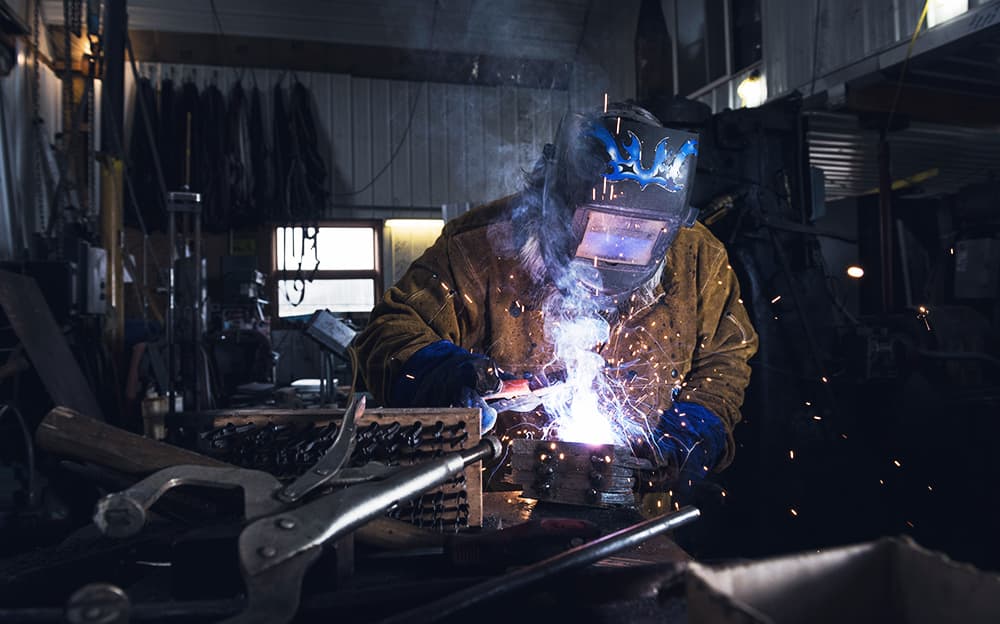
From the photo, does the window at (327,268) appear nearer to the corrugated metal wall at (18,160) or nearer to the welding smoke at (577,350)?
the corrugated metal wall at (18,160)

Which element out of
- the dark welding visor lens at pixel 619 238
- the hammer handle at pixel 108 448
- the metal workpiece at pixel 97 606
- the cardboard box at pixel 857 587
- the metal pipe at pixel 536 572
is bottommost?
the metal pipe at pixel 536 572

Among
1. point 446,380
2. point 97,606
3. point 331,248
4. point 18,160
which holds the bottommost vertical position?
point 97,606

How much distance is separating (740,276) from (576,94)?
5428mm

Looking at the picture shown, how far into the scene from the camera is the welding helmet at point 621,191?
1968mm

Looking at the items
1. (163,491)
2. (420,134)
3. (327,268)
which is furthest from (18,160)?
(163,491)

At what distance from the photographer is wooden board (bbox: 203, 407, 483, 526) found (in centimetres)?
123

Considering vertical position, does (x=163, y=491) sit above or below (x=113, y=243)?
below

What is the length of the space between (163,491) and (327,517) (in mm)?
246

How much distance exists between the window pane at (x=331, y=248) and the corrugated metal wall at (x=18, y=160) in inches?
106

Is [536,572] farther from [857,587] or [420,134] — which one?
[420,134]

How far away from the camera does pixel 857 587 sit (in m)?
0.56

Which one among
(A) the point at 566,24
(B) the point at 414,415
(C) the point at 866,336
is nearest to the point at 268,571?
(B) the point at 414,415

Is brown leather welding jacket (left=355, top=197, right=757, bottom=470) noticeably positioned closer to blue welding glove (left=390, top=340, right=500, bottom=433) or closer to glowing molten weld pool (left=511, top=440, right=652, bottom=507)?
blue welding glove (left=390, top=340, right=500, bottom=433)

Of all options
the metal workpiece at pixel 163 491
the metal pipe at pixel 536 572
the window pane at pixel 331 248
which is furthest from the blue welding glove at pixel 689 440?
the window pane at pixel 331 248
